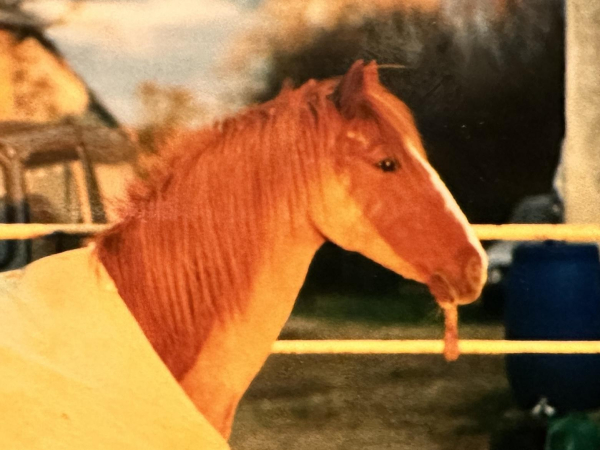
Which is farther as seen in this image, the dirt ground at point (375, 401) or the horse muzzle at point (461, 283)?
the dirt ground at point (375, 401)

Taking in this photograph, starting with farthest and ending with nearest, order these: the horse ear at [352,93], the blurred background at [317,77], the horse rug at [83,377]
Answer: the blurred background at [317,77] < the horse ear at [352,93] < the horse rug at [83,377]

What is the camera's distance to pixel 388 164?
0.82 meters

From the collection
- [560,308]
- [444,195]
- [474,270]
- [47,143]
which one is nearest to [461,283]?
[474,270]

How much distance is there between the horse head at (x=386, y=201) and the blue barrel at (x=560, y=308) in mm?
193

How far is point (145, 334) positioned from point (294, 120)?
1.24 feet

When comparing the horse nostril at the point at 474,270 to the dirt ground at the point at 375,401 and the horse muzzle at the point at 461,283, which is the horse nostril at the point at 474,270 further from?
the dirt ground at the point at 375,401

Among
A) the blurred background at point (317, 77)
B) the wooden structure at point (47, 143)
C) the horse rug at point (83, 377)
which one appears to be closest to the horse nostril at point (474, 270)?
the blurred background at point (317, 77)

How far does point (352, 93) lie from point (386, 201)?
0.17m

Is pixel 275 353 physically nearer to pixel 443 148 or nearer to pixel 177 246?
pixel 177 246

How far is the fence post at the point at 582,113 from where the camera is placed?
0.99m

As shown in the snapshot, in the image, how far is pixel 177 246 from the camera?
0.75 metres

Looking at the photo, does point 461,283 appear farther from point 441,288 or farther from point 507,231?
point 507,231

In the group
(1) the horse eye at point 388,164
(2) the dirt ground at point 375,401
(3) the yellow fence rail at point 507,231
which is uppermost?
(1) the horse eye at point 388,164

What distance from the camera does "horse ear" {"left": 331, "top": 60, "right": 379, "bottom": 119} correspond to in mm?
804
